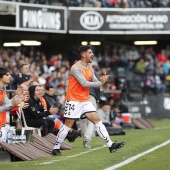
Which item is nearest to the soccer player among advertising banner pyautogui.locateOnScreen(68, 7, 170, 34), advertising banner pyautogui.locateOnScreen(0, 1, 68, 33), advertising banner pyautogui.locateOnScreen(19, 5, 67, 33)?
advertising banner pyautogui.locateOnScreen(0, 1, 68, 33)

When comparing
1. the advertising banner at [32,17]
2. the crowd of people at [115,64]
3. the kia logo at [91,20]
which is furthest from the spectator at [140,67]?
the advertising banner at [32,17]

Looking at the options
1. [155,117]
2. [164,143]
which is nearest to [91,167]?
[164,143]

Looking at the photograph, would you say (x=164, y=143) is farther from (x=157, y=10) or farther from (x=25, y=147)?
(x=157, y=10)

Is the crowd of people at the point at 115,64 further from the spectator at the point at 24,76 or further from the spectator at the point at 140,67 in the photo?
the spectator at the point at 24,76

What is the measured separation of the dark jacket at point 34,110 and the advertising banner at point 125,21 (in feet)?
56.2

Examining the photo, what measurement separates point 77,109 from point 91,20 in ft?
68.8

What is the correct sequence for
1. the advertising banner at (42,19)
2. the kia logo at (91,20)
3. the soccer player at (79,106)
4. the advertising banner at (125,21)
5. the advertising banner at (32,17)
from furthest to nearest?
the advertising banner at (125,21) < the kia logo at (91,20) < the advertising banner at (42,19) < the advertising banner at (32,17) < the soccer player at (79,106)

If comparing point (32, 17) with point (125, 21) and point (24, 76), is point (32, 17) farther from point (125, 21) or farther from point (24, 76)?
point (24, 76)

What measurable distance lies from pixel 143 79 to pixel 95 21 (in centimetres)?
362

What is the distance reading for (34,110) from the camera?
17.8m

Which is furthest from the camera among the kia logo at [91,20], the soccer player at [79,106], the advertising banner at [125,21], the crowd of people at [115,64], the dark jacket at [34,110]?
the advertising banner at [125,21]

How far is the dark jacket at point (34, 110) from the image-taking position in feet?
58.1

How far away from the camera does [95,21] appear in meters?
35.4

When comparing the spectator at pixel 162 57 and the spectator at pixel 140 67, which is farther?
the spectator at pixel 162 57
